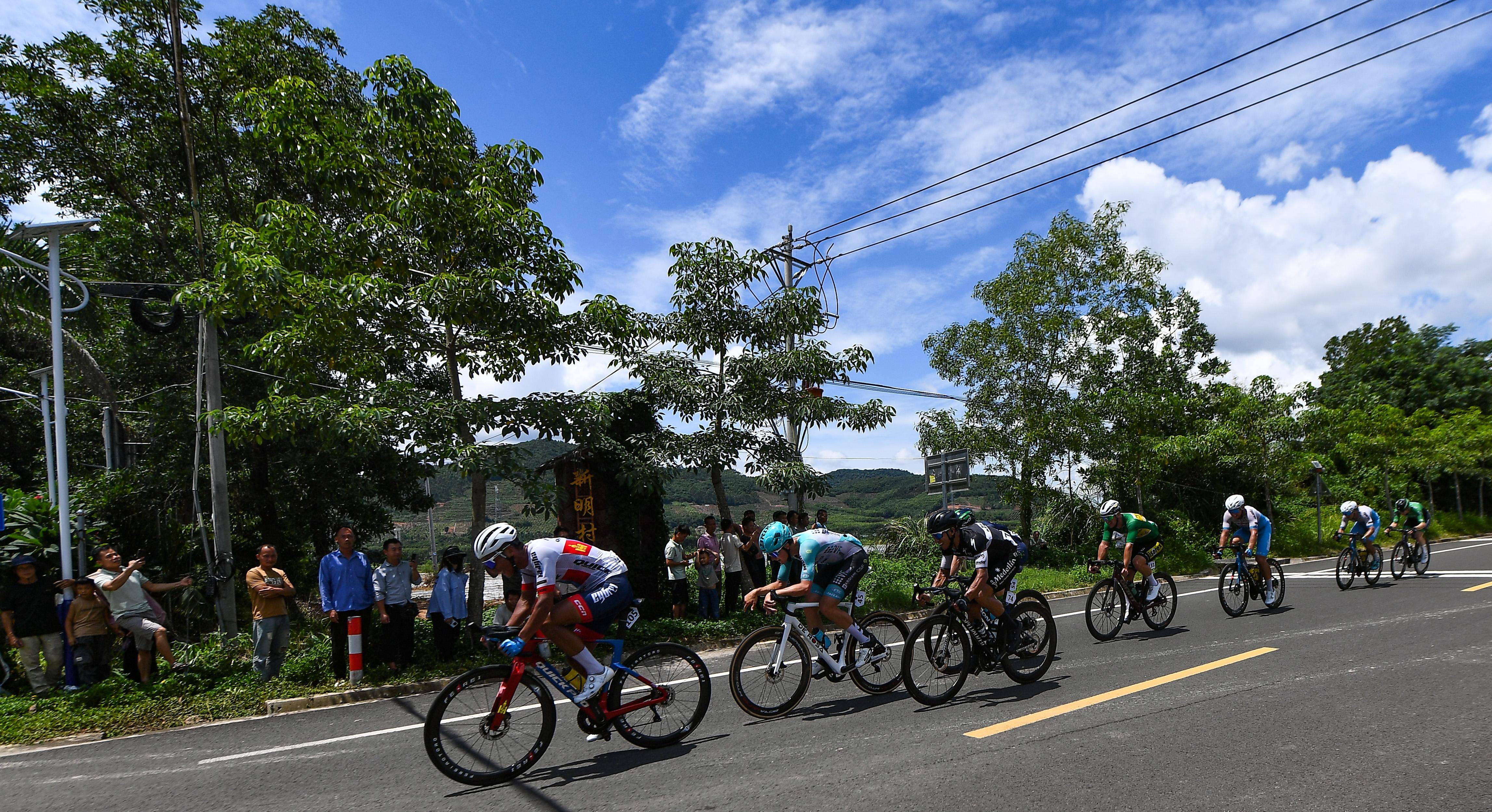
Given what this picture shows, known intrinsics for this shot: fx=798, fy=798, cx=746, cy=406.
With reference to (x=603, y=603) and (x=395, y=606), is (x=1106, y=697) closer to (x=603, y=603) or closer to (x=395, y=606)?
(x=603, y=603)

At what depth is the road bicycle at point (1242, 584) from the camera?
37.0 ft

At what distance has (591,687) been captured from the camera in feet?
18.5

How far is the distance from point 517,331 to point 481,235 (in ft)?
4.47

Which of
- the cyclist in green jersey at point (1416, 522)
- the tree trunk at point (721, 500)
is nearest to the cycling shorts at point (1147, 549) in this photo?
the tree trunk at point (721, 500)

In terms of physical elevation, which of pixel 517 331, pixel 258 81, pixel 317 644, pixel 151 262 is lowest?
pixel 317 644

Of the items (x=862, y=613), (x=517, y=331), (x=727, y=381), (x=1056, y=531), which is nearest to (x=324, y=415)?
(x=517, y=331)

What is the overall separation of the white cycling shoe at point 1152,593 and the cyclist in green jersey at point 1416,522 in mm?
9058

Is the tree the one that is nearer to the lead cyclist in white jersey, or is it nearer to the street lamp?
the lead cyclist in white jersey

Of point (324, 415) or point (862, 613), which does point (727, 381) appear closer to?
point (862, 613)

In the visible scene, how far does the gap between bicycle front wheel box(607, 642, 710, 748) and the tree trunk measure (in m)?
7.16

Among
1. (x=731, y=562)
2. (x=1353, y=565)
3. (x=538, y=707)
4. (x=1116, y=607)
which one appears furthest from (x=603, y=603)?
(x=1353, y=565)

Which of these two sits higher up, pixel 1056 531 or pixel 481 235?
pixel 481 235

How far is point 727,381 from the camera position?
508 inches

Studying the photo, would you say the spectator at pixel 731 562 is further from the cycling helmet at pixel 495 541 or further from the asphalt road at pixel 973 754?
the cycling helmet at pixel 495 541
